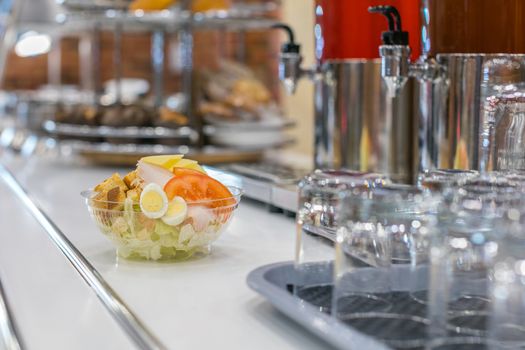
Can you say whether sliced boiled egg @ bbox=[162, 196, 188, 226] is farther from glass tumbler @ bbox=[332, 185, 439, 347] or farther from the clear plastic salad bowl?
glass tumbler @ bbox=[332, 185, 439, 347]

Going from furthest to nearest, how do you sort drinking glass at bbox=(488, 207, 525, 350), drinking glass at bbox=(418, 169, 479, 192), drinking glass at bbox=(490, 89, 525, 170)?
drinking glass at bbox=(490, 89, 525, 170), drinking glass at bbox=(418, 169, 479, 192), drinking glass at bbox=(488, 207, 525, 350)

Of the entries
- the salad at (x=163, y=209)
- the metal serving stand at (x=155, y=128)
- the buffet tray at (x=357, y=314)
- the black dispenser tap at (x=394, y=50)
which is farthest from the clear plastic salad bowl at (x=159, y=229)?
the metal serving stand at (x=155, y=128)

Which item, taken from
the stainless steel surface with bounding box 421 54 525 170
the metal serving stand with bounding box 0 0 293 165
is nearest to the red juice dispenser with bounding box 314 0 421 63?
the stainless steel surface with bounding box 421 54 525 170

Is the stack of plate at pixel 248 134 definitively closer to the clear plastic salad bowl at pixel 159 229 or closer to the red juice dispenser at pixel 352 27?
the red juice dispenser at pixel 352 27

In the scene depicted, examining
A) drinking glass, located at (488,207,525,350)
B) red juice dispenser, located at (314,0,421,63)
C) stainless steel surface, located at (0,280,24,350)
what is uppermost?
red juice dispenser, located at (314,0,421,63)

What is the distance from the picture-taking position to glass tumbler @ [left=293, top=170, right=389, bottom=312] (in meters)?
0.62

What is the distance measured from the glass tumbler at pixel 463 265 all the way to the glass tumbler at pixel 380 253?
2 centimetres

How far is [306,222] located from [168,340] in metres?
0.20

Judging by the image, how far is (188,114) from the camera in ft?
4.88

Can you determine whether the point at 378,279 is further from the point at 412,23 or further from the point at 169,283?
the point at 412,23

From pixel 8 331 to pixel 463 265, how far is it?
12.0 inches

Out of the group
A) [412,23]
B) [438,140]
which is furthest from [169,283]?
[412,23]

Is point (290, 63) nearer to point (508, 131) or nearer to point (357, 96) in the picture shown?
point (357, 96)

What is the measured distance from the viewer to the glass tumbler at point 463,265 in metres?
0.51
